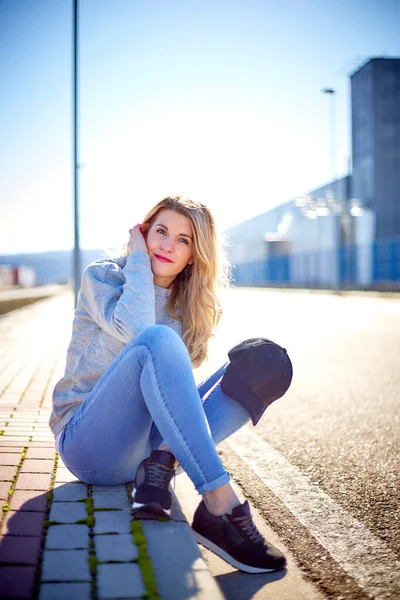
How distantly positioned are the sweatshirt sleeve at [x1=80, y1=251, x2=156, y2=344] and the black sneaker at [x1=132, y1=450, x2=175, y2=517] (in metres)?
0.53

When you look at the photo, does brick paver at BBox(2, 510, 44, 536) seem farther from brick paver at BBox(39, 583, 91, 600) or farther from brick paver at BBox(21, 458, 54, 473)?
brick paver at BBox(21, 458, 54, 473)

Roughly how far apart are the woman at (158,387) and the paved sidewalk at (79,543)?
0.11m

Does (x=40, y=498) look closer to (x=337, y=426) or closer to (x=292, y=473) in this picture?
(x=292, y=473)

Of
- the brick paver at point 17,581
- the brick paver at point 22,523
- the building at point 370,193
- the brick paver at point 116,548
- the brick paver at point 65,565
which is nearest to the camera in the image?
the brick paver at point 17,581

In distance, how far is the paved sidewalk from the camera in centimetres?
181

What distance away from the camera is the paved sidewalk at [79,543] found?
1.81 m

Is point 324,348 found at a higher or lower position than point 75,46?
lower

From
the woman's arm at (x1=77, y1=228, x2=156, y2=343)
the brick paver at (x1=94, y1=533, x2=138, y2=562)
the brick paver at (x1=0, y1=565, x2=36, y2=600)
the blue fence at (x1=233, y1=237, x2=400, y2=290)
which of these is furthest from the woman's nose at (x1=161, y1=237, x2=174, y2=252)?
the blue fence at (x1=233, y1=237, x2=400, y2=290)

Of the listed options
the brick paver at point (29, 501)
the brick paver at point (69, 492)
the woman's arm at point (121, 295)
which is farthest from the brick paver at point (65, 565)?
the woman's arm at point (121, 295)

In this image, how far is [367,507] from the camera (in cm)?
282

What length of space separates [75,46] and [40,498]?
39.6ft

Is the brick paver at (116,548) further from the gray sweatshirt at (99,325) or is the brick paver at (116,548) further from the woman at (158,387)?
the gray sweatshirt at (99,325)

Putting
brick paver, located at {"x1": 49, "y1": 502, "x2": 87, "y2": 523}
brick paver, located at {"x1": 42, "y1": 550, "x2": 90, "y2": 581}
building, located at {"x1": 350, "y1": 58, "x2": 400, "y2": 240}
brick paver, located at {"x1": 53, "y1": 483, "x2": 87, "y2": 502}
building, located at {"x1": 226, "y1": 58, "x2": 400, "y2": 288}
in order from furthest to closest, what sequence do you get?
building, located at {"x1": 350, "y1": 58, "x2": 400, "y2": 240}
building, located at {"x1": 226, "y1": 58, "x2": 400, "y2": 288}
brick paver, located at {"x1": 53, "y1": 483, "x2": 87, "y2": 502}
brick paver, located at {"x1": 49, "y1": 502, "x2": 87, "y2": 523}
brick paver, located at {"x1": 42, "y1": 550, "x2": 90, "y2": 581}

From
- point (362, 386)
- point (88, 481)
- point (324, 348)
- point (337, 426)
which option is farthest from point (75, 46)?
point (88, 481)
